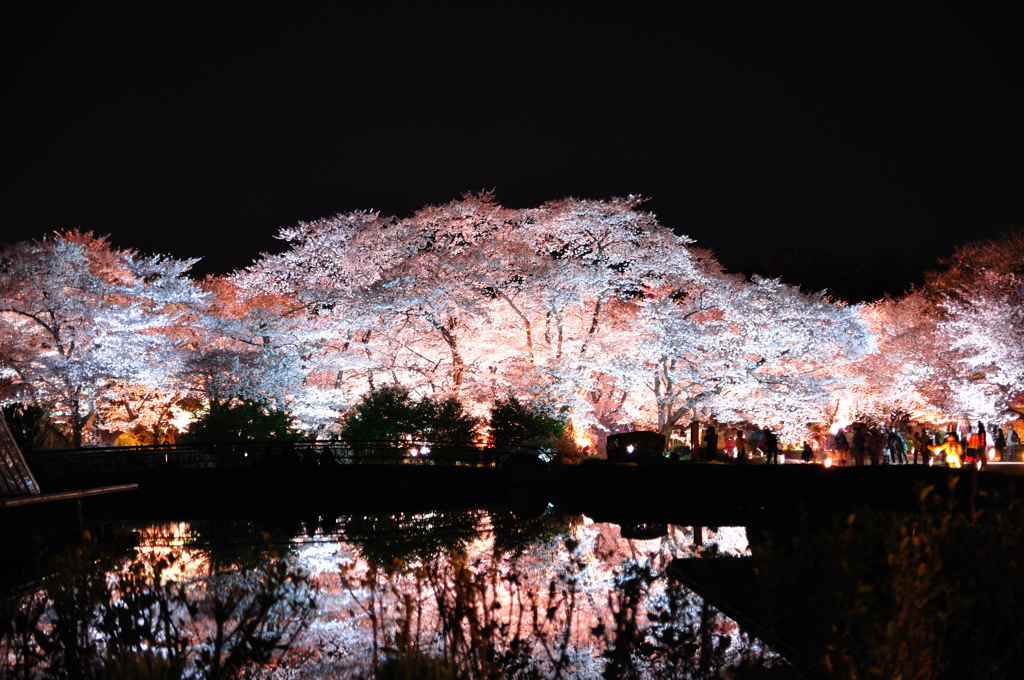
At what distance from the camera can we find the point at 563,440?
31.0m

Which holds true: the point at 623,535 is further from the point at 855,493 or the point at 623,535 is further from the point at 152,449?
the point at 152,449

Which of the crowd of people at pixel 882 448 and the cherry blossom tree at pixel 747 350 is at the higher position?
the cherry blossom tree at pixel 747 350

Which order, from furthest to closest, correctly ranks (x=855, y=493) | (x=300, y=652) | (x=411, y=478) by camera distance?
(x=411, y=478) < (x=855, y=493) < (x=300, y=652)

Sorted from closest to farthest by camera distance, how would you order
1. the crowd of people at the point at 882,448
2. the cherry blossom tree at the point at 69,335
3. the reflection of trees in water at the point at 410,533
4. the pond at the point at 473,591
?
the pond at the point at 473,591, the reflection of trees in water at the point at 410,533, the crowd of people at the point at 882,448, the cherry blossom tree at the point at 69,335

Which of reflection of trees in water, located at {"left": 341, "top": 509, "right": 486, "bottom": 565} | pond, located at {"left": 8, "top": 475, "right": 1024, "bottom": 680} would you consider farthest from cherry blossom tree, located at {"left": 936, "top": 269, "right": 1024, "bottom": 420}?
pond, located at {"left": 8, "top": 475, "right": 1024, "bottom": 680}

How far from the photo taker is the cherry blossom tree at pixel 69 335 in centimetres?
3183

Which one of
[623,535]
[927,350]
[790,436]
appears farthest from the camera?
[927,350]

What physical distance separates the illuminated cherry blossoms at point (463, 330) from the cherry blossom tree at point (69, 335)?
0.26 feet

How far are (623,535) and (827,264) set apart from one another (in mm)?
59214

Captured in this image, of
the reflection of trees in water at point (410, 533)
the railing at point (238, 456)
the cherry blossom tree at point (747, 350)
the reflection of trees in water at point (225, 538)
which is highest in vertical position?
the cherry blossom tree at point (747, 350)

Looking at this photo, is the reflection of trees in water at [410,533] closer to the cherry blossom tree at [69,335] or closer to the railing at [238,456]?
the railing at [238,456]

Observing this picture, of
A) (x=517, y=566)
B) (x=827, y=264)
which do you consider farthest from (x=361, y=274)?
(x=827, y=264)

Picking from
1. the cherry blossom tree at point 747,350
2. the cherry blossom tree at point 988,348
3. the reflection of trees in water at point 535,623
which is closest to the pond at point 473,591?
the reflection of trees in water at point 535,623

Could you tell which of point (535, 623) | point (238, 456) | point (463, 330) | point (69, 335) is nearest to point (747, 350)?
point (463, 330)
